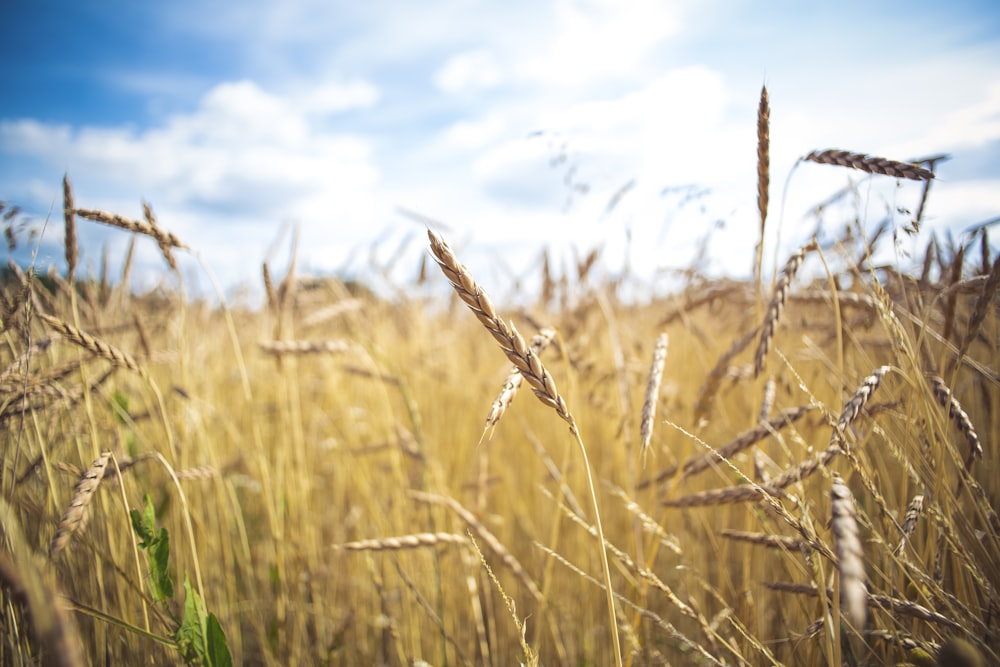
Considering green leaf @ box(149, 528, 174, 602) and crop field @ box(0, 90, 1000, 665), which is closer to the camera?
crop field @ box(0, 90, 1000, 665)

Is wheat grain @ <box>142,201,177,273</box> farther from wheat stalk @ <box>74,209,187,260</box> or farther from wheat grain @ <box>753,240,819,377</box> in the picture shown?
wheat grain @ <box>753,240,819,377</box>

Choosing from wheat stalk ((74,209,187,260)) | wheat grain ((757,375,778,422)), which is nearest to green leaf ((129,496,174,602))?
wheat stalk ((74,209,187,260))

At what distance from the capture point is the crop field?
25.6 inches

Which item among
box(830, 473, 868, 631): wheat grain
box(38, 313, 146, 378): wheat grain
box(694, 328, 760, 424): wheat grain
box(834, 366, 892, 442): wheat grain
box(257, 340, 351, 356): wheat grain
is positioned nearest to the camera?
box(830, 473, 868, 631): wheat grain

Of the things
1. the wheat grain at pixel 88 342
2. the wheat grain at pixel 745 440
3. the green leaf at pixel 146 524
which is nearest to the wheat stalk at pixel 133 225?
the wheat grain at pixel 88 342

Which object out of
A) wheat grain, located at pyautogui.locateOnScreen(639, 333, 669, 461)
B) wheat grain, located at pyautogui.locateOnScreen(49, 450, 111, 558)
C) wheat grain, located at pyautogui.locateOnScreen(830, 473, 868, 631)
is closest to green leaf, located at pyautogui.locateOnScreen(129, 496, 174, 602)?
wheat grain, located at pyautogui.locateOnScreen(49, 450, 111, 558)

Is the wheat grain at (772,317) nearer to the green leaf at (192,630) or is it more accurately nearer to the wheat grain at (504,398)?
the wheat grain at (504,398)

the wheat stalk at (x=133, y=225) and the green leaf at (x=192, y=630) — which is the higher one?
the wheat stalk at (x=133, y=225)

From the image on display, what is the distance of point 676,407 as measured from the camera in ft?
5.45

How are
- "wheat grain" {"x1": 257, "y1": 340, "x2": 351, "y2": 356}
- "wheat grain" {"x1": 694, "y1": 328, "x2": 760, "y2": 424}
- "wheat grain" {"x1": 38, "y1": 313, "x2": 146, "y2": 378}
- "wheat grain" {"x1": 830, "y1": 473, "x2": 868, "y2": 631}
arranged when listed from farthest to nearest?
1. "wheat grain" {"x1": 257, "y1": 340, "x2": 351, "y2": 356}
2. "wheat grain" {"x1": 694, "y1": 328, "x2": 760, "y2": 424}
3. "wheat grain" {"x1": 38, "y1": 313, "x2": 146, "y2": 378}
4. "wheat grain" {"x1": 830, "y1": 473, "x2": 868, "y2": 631}

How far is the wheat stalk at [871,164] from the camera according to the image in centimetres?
70

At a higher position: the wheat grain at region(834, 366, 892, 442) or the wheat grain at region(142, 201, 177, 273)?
the wheat grain at region(142, 201, 177, 273)

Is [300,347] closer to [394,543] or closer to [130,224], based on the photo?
[130,224]

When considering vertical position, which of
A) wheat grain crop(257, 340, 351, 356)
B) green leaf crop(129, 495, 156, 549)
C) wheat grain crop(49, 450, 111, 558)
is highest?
wheat grain crop(257, 340, 351, 356)
